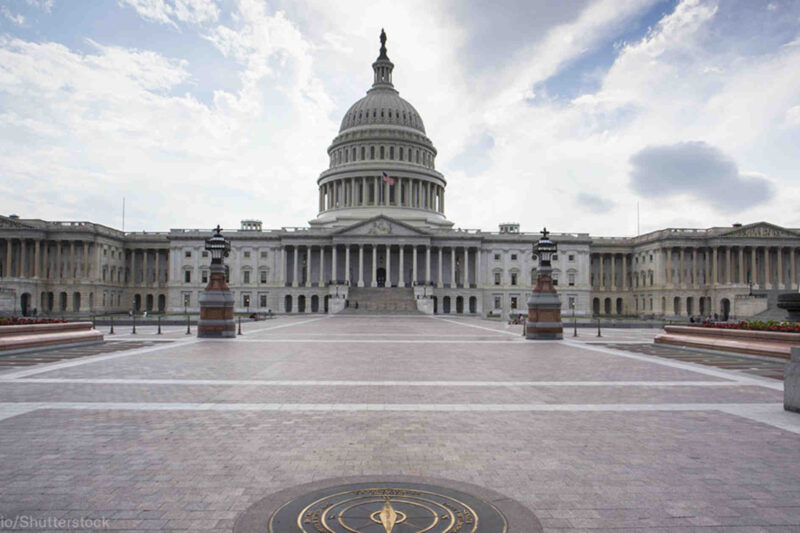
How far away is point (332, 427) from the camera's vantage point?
1057 cm

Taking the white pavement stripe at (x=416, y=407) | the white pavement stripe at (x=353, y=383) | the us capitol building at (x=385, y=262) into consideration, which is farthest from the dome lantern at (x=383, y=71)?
the white pavement stripe at (x=416, y=407)

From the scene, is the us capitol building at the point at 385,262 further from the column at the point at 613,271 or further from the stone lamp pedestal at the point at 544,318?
the stone lamp pedestal at the point at 544,318

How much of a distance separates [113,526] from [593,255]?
387 ft

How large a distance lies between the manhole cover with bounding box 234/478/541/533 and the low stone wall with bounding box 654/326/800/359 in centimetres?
1971

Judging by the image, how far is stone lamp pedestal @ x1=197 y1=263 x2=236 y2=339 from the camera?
111 feet

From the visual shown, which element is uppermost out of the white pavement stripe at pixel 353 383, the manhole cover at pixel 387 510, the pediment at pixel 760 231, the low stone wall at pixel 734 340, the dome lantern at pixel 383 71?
the dome lantern at pixel 383 71

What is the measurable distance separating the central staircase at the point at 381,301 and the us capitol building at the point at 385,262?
335mm

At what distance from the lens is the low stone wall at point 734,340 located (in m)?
22.0

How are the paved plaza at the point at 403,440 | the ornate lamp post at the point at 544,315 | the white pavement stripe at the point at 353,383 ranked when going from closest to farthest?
the paved plaza at the point at 403,440 < the white pavement stripe at the point at 353,383 < the ornate lamp post at the point at 544,315

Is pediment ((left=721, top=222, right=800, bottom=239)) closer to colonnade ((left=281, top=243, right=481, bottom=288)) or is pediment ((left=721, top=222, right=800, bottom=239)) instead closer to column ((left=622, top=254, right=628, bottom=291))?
column ((left=622, top=254, right=628, bottom=291))

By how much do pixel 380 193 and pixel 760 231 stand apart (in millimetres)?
71534

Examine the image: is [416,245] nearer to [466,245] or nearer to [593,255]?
[466,245]

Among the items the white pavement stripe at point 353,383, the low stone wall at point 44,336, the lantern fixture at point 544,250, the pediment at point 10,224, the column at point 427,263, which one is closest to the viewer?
the white pavement stripe at point 353,383

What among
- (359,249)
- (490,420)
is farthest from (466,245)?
(490,420)
